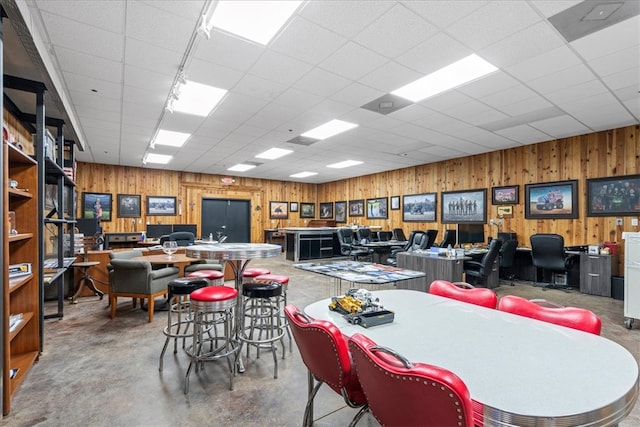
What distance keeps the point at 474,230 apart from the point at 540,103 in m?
2.89

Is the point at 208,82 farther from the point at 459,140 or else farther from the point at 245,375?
the point at 459,140

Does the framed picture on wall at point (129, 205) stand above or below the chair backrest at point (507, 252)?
above

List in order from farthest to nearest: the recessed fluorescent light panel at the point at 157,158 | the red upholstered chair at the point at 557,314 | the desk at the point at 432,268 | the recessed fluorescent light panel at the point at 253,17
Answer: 1. the recessed fluorescent light panel at the point at 157,158
2. the desk at the point at 432,268
3. the recessed fluorescent light panel at the point at 253,17
4. the red upholstered chair at the point at 557,314

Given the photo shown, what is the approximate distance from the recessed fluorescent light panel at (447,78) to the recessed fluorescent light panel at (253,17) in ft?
6.12

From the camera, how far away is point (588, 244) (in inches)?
226

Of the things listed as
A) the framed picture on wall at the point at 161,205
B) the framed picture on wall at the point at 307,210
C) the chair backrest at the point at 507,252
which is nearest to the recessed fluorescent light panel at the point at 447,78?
the chair backrest at the point at 507,252

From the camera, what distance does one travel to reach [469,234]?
6352 mm

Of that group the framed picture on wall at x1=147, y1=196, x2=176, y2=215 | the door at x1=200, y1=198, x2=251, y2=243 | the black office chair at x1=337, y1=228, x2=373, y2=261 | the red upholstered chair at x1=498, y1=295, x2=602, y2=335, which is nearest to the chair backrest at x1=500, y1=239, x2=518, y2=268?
the black office chair at x1=337, y1=228, x2=373, y2=261

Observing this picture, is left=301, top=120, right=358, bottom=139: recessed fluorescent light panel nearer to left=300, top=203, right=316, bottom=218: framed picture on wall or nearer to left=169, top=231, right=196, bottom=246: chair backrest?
left=169, top=231, right=196, bottom=246: chair backrest

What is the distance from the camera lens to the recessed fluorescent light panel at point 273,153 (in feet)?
23.7

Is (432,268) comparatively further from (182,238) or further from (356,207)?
(356,207)

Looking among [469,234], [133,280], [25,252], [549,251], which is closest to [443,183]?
[469,234]

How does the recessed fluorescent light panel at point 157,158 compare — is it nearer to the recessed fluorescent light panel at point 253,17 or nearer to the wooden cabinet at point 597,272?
the recessed fluorescent light panel at point 253,17

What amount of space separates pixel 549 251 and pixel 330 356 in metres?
5.94
